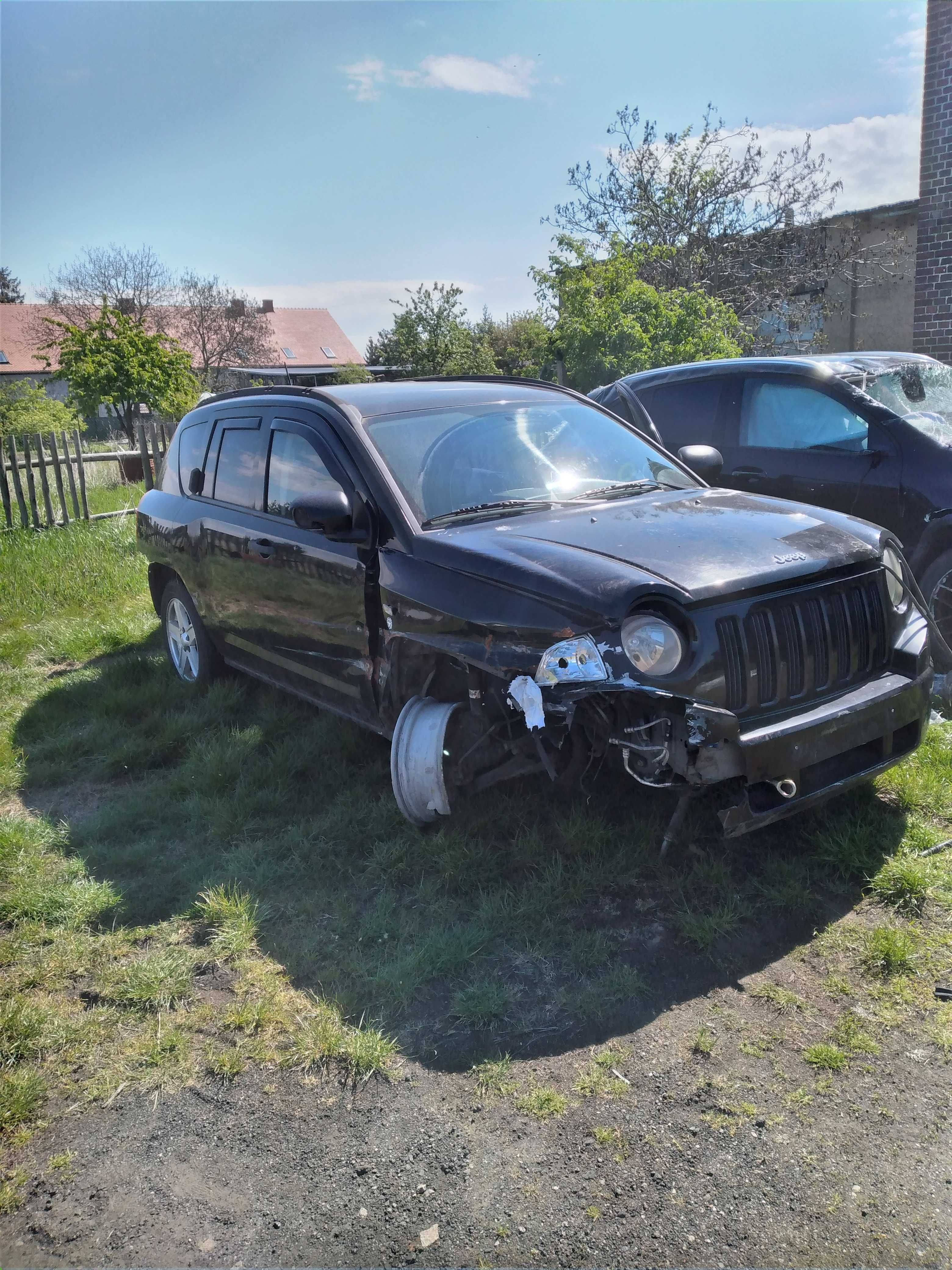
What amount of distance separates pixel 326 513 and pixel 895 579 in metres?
2.39

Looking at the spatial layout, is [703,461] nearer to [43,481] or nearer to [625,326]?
[625,326]

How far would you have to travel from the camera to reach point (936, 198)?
12992 mm

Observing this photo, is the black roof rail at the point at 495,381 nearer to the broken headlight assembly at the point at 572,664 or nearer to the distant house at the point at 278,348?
the broken headlight assembly at the point at 572,664

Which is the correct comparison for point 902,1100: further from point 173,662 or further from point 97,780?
point 173,662

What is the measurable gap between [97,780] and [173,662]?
1621 millimetres

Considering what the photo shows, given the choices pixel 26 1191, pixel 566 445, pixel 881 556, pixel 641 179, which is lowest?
pixel 26 1191

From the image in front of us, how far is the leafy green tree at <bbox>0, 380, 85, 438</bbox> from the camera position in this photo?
68.2 ft

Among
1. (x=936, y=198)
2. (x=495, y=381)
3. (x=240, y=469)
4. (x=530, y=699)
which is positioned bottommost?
(x=530, y=699)

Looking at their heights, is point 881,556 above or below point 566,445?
below

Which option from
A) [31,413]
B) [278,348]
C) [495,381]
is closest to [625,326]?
[495,381]

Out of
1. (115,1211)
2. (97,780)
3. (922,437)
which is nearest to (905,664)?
(922,437)

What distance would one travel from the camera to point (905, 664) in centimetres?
380

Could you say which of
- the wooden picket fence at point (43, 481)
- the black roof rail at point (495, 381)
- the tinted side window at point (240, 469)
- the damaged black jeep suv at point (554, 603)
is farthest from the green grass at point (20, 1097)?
the wooden picket fence at point (43, 481)

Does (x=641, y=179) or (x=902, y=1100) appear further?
(x=641, y=179)
